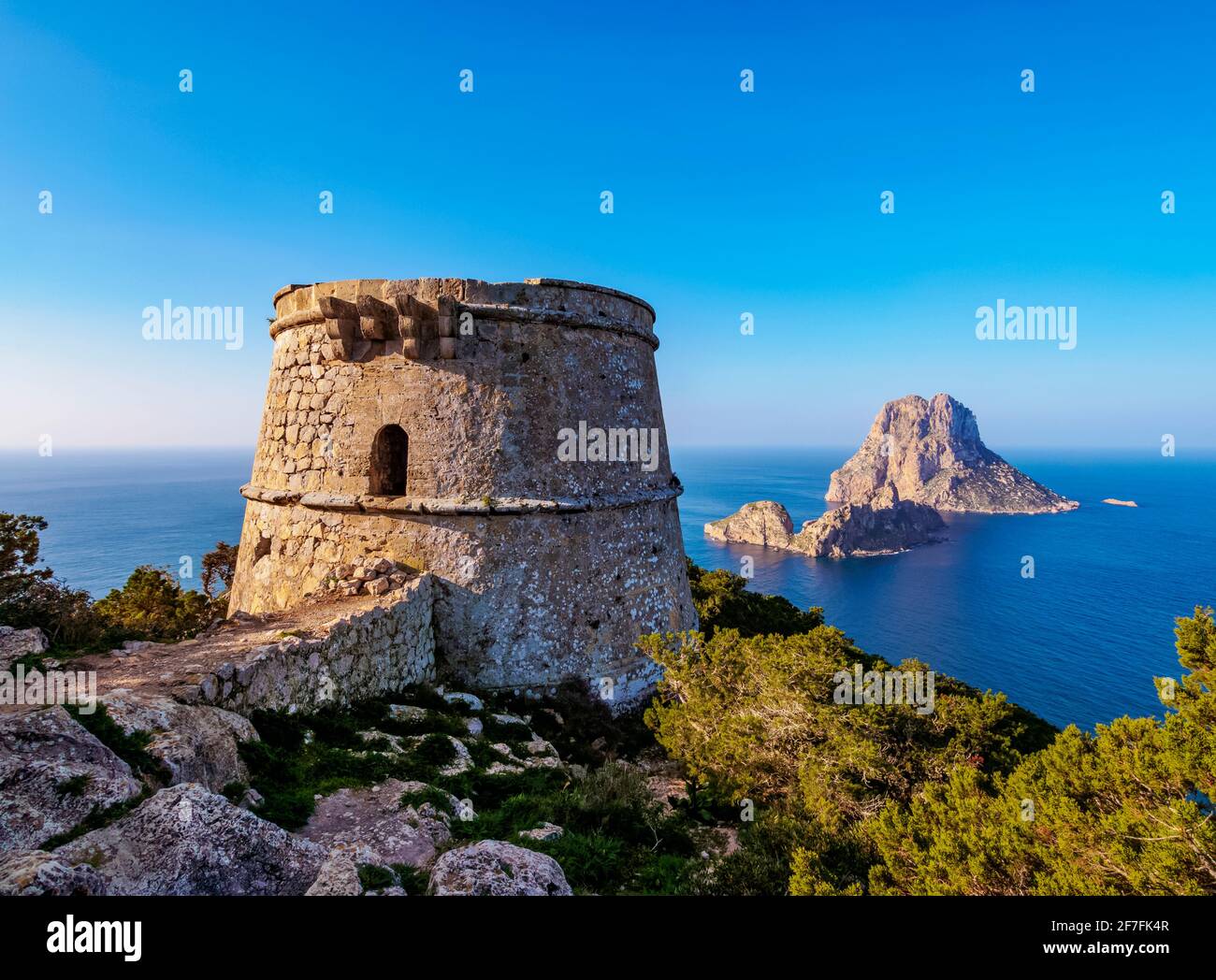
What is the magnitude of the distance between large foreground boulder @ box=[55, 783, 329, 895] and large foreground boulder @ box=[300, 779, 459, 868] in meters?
0.58

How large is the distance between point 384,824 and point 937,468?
534 ft

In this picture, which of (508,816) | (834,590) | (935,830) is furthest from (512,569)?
(834,590)

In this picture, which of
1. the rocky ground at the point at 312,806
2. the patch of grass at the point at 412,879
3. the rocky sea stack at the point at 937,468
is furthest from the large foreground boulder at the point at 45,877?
the rocky sea stack at the point at 937,468

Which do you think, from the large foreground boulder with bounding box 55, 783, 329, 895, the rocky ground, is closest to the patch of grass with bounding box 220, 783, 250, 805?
the rocky ground

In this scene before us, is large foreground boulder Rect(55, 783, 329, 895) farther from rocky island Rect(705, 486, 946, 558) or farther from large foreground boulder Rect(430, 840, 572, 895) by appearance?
rocky island Rect(705, 486, 946, 558)

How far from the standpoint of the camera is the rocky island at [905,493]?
9006 centimetres

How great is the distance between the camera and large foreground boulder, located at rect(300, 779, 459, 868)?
4.07m

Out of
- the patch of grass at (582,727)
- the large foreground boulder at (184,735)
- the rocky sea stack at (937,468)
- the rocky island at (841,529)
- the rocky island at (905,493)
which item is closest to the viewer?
the large foreground boulder at (184,735)

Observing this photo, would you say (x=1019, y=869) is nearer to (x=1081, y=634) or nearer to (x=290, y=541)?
(x=290, y=541)

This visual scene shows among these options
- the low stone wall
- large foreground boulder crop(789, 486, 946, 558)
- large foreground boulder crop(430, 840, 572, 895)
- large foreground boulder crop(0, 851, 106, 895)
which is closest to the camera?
large foreground boulder crop(0, 851, 106, 895)

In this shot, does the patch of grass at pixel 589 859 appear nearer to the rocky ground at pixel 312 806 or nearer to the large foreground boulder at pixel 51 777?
the rocky ground at pixel 312 806

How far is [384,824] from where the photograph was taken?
446cm

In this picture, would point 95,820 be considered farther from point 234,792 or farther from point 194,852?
point 234,792

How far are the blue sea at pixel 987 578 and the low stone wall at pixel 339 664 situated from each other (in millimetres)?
36158
